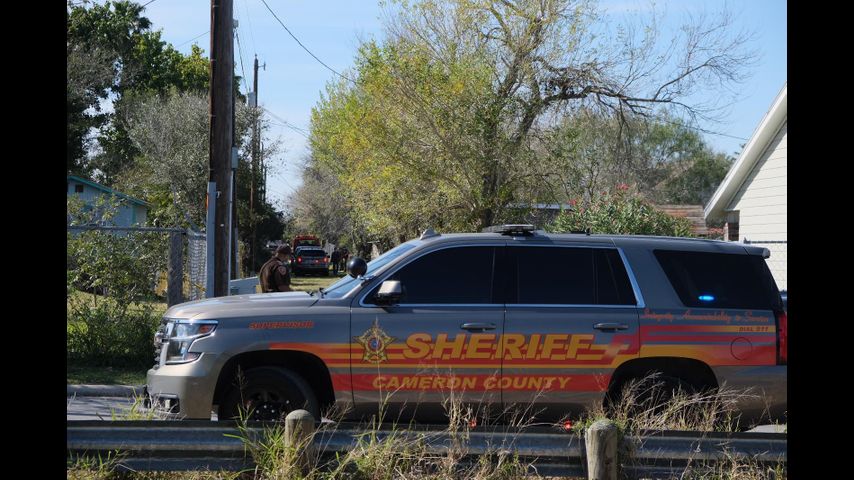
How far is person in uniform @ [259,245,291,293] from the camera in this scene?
41.5 ft

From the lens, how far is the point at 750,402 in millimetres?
7402

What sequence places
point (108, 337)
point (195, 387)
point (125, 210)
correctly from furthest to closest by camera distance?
point (125, 210), point (108, 337), point (195, 387)

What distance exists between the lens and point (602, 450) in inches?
223

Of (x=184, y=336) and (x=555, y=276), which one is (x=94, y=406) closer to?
(x=184, y=336)

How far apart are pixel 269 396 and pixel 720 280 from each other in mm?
3863

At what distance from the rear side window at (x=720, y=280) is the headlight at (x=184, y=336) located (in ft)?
12.5

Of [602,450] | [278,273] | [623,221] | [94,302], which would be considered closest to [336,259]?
[623,221]

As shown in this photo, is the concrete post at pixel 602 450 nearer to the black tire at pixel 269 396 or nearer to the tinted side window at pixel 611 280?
the tinted side window at pixel 611 280

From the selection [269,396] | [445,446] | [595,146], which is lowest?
[445,446]

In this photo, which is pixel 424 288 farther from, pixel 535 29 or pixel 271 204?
pixel 271 204

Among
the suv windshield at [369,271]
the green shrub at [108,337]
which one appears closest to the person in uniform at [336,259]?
the green shrub at [108,337]

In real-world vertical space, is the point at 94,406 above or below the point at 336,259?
below

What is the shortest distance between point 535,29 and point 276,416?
1601cm
